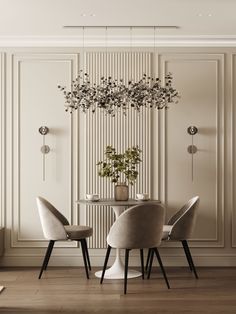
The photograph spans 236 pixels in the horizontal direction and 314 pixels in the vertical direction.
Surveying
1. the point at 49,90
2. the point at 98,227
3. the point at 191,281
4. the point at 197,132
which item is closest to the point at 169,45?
the point at 197,132

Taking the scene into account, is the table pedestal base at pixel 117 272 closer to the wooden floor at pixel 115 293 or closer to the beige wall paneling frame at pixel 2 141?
the wooden floor at pixel 115 293

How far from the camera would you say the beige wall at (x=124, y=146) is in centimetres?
630

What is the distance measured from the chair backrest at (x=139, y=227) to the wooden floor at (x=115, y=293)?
421 mm

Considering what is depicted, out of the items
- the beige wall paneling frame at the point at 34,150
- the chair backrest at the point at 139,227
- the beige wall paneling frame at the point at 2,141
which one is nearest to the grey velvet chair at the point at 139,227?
the chair backrest at the point at 139,227

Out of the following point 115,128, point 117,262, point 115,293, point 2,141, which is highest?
point 115,128

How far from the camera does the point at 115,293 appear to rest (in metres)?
4.97

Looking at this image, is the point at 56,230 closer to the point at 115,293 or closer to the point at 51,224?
the point at 51,224

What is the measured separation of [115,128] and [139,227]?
155 cm

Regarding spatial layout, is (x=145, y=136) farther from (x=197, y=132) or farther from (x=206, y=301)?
(x=206, y=301)

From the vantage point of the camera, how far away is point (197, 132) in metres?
6.30

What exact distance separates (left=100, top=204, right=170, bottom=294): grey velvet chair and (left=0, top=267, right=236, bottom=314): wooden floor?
26cm

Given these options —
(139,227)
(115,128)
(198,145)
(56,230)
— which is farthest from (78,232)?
(198,145)

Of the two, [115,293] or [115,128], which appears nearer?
[115,293]

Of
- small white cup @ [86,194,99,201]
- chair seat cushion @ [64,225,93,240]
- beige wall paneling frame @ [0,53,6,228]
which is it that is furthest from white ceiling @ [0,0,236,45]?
chair seat cushion @ [64,225,93,240]
